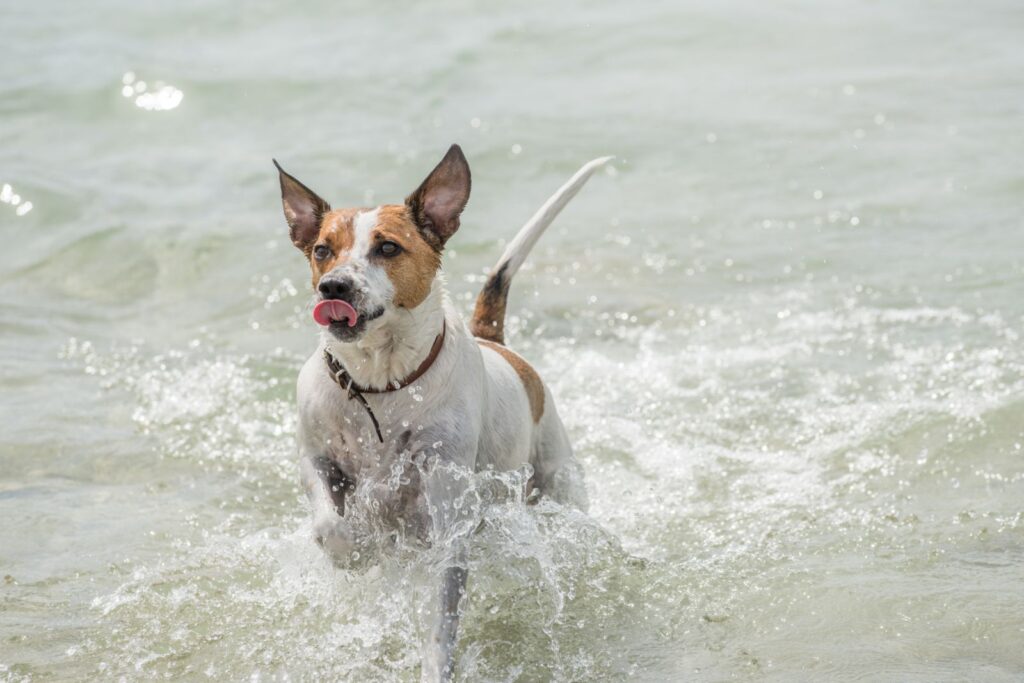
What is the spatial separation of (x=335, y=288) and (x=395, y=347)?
18.2 inches

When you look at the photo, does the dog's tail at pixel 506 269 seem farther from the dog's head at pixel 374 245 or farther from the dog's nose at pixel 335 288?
the dog's nose at pixel 335 288

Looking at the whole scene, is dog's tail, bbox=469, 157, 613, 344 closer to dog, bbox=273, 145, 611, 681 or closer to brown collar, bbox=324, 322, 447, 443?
dog, bbox=273, 145, 611, 681

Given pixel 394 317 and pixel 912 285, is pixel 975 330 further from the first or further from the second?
pixel 394 317

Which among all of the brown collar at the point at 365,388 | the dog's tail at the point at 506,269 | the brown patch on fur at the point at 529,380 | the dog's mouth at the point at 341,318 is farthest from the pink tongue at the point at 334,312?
the dog's tail at the point at 506,269

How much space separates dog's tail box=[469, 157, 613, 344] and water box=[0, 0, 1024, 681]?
3.08 feet

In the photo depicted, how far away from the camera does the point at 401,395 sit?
502 cm

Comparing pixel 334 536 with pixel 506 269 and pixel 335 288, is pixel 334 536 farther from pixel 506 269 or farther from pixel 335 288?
pixel 506 269

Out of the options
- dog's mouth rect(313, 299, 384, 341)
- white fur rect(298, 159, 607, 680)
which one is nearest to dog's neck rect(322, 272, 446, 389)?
white fur rect(298, 159, 607, 680)

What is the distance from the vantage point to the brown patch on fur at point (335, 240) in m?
4.79

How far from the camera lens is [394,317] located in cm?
483

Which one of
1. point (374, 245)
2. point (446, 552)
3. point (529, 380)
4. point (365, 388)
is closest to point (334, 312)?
point (374, 245)

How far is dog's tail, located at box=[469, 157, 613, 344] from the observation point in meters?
6.04

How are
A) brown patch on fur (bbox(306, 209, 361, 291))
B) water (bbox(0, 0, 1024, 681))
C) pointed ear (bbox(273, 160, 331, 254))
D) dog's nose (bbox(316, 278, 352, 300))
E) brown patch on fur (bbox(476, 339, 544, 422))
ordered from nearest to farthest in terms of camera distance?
1. dog's nose (bbox(316, 278, 352, 300))
2. brown patch on fur (bbox(306, 209, 361, 291))
3. pointed ear (bbox(273, 160, 331, 254))
4. water (bbox(0, 0, 1024, 681))
5. brown patch on fur (bbox(476, 339, 544, 422))

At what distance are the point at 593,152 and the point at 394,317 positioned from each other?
8.53 m
